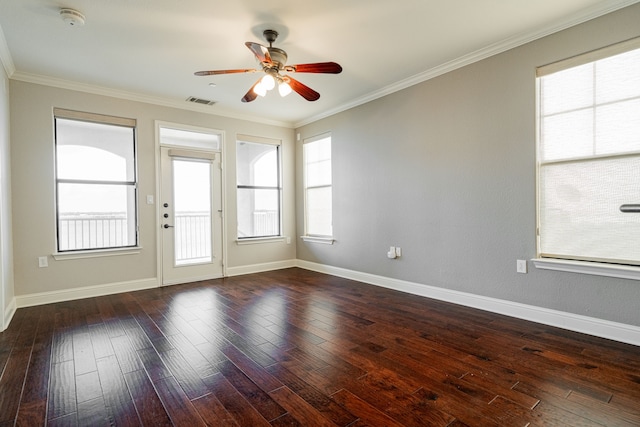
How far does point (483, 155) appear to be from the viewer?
337 centimetres

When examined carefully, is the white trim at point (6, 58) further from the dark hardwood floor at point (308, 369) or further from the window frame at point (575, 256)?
the window frame at point (575, 256)

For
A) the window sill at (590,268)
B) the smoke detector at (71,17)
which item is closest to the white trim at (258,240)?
the smoke detector at (71,17)

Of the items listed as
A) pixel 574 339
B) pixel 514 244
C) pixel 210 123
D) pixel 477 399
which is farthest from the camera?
pixel 210 123

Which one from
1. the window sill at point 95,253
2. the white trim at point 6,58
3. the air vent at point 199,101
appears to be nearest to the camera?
the white trim at point 6,58

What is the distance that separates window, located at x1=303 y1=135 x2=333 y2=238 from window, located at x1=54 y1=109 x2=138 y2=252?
9.05ft

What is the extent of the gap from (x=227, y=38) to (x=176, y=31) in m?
0.44

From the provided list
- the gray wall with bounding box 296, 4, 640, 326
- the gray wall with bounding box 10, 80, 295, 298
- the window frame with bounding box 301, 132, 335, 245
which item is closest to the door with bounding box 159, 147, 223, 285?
the gray wall with bounding box 10, 80, 295, 298

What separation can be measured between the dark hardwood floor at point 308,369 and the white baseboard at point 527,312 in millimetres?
96

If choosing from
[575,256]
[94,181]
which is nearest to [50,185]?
[94,181]

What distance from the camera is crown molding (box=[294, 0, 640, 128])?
101 inches

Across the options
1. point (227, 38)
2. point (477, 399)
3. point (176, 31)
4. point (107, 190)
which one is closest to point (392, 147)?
point (227, 38)

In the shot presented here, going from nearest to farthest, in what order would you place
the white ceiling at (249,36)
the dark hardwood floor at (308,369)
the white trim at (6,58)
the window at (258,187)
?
the dark hardwood floor at (308,369), the white ceiling at (249,36), the white trim at (6,58), the window at (258,187)

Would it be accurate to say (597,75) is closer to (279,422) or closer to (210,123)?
(279,422)

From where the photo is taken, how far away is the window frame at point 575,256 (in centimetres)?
250
